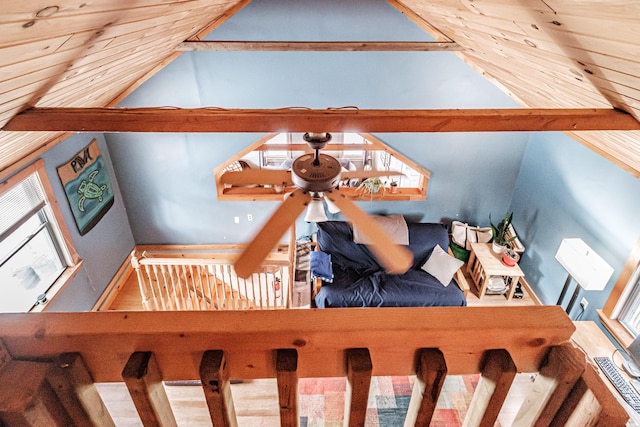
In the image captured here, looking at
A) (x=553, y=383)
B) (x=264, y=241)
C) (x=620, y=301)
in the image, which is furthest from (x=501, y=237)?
(x=553, y=383)

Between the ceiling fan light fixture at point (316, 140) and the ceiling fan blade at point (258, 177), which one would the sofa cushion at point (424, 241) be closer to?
the ceiling fan blade at point (258, 177)

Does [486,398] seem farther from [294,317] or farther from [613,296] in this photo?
[613,296]

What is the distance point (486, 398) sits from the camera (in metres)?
0.60

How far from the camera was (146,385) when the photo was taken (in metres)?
0.54

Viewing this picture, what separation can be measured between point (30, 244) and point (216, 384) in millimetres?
4589

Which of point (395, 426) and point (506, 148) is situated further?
point (506, 148)

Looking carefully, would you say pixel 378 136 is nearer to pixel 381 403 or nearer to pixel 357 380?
pixel 381 403

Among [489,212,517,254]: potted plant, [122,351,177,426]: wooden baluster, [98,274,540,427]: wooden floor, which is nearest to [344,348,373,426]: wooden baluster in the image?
[122,351,177,426]: wooden baluster

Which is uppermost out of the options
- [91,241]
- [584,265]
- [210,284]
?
[584,265]

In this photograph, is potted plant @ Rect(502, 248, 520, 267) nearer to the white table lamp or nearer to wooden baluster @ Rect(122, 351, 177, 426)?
the white table lamp

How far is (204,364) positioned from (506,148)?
5.87m

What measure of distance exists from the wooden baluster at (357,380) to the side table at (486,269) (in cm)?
498

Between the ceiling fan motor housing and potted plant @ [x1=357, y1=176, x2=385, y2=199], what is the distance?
3442mm

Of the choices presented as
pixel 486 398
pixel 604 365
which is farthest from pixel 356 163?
pixel 486 398
